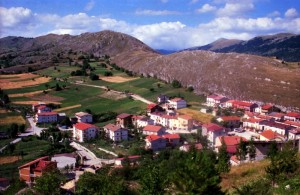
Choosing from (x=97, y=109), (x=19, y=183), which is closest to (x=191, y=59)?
(x=97, y=109)

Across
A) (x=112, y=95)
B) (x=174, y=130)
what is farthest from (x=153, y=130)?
(x=112, y=95)

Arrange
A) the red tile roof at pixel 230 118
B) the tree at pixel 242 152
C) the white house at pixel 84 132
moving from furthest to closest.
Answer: the red tile roof at pixel 230 118 < the white house at pixel 84 132 < the tree at pixel 242 152

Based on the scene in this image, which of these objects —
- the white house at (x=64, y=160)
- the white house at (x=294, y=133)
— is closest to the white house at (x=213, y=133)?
the white house at (x=294, y=133)

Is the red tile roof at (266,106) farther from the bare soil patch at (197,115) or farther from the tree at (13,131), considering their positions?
the tree at (13,131)

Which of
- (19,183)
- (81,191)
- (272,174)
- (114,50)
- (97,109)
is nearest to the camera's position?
(272,174)

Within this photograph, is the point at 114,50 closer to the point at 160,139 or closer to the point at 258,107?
the point at 258,107

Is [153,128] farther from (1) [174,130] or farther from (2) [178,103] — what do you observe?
(2) [178,103]
